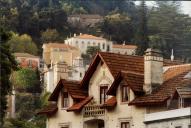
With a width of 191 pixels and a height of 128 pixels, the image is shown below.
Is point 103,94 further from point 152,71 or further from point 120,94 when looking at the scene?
point 152,71

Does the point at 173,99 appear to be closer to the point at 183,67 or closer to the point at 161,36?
the point at 183,67

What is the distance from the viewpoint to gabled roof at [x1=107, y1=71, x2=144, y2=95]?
4753 centimetres

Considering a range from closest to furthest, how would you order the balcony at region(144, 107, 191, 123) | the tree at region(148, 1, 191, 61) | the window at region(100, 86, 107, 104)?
the tree at region(148, 1, 191, 61)
the balcony at region(144, 107, 191, 123)
the window at region(100, 86, 107, 104)

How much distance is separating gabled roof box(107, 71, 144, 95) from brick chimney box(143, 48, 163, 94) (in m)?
0.44

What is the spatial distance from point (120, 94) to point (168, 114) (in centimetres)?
474

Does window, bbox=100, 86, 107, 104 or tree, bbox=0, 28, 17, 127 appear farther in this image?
window, bbox=100, 86, 107, 104

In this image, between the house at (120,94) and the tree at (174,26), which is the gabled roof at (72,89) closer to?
the house at (120,94)

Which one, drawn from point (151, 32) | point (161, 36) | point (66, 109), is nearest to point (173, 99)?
point (66, 109)

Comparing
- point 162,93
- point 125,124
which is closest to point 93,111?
point 125,124

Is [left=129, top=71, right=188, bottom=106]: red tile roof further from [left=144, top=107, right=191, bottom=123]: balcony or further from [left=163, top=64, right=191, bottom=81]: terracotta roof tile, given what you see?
[left=163, top=64, right=191, bottom=81]: terracotta roof tile

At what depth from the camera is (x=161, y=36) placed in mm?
132125

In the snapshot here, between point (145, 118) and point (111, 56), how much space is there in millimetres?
5057

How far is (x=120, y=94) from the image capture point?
48.6m

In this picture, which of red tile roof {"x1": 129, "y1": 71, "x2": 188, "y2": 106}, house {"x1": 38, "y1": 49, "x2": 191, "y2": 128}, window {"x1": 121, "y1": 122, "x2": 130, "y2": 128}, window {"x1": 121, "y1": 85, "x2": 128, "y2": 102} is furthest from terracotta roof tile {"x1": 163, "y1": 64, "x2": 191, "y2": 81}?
window {"x1": 121, "y1": 122, "x2": 130, "y2": 128}
